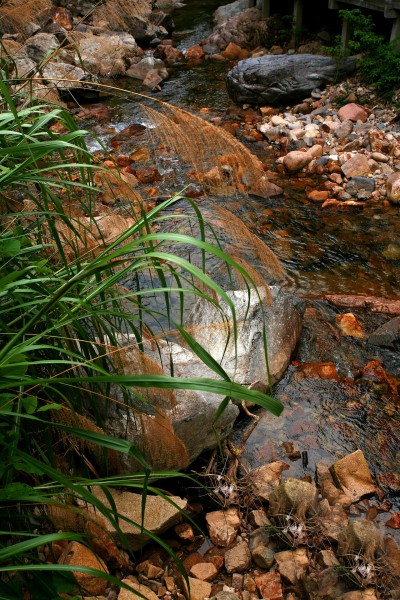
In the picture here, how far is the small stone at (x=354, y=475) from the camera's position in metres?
2.69

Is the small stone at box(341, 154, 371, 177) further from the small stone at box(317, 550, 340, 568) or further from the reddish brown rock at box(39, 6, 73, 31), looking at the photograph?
the reddish brown rock at box(39, 6, 73, 31)

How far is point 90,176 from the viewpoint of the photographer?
210cm

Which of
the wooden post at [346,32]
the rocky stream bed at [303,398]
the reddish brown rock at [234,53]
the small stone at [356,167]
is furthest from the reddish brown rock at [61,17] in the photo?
the small stone at [356,167]

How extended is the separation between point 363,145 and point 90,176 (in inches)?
197

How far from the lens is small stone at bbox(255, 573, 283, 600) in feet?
7.04

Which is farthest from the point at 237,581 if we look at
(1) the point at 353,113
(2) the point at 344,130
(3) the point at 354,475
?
(1) the point at 353,113

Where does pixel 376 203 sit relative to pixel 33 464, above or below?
below

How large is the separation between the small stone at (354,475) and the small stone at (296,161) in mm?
3993

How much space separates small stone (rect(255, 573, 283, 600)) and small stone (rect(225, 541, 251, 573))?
0.22 ft

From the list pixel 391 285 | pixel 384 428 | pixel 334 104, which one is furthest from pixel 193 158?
pixel 334 104

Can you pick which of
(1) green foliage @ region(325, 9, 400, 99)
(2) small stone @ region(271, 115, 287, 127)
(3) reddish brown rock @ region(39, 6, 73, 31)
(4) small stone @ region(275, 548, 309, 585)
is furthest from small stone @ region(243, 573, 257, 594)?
(3) reddish brown rock @ region(39, 6, 73, 31)

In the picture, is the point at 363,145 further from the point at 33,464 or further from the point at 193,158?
the point at 33,464

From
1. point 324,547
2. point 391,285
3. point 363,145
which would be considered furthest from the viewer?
point 363,145

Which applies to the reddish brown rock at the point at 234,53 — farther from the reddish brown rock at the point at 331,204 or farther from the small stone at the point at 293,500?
the small stone at the point at 293,500
